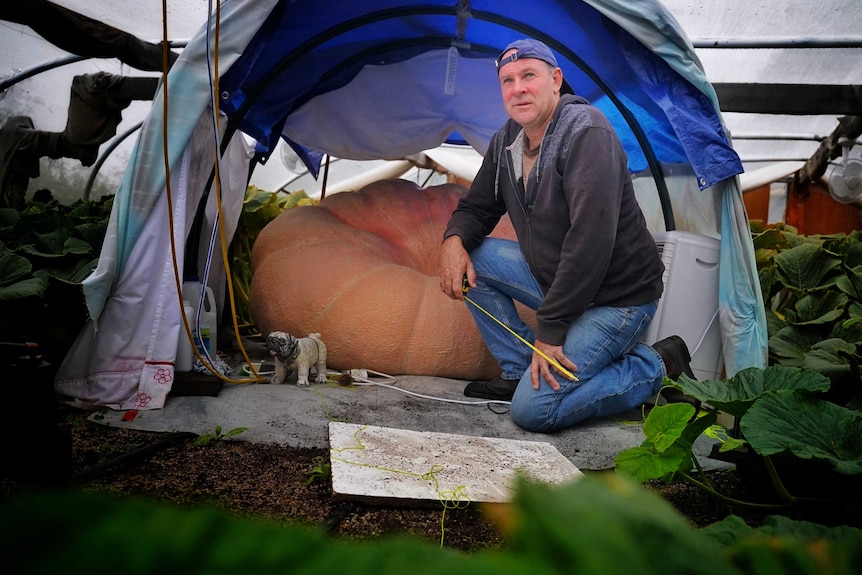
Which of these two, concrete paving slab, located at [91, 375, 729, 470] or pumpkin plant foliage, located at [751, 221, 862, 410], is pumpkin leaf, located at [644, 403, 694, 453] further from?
pumpkin plant foliage, located at [751, 221, 862, 410]

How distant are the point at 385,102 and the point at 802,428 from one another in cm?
271

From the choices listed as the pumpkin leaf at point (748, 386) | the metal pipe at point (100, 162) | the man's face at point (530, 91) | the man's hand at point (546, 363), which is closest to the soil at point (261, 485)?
the pumpkin leaf at point (748, 386)

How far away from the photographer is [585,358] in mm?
2215

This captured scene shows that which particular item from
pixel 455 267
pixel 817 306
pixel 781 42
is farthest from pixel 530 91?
pixel 781 42

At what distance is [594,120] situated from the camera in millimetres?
2186

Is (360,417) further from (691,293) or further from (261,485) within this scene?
(691,293)

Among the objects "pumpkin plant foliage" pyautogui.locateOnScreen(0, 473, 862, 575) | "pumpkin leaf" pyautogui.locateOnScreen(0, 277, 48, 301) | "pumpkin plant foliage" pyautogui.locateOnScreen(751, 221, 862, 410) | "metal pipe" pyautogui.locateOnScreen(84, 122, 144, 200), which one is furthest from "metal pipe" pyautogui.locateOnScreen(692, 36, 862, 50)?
"metal pipe" pyautogui.locateOnScreen(84, 122, 144, 200)

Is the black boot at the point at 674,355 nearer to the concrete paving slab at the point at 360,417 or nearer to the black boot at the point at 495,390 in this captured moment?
the concrete paving slab at the point at 360,417

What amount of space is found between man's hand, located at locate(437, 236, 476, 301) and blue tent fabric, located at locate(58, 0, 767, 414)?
0.93 metres

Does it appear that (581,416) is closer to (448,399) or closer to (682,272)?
(448,399)

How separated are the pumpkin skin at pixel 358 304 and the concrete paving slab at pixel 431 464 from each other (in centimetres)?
87

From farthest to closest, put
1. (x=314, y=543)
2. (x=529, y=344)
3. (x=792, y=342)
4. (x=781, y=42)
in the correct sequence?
(x=781, y=42)
(x=792, y=342)
(x=529, y=344)
(x=314, y=543)

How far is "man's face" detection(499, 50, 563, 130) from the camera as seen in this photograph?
7.59 ft

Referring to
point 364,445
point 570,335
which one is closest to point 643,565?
point 364,445
